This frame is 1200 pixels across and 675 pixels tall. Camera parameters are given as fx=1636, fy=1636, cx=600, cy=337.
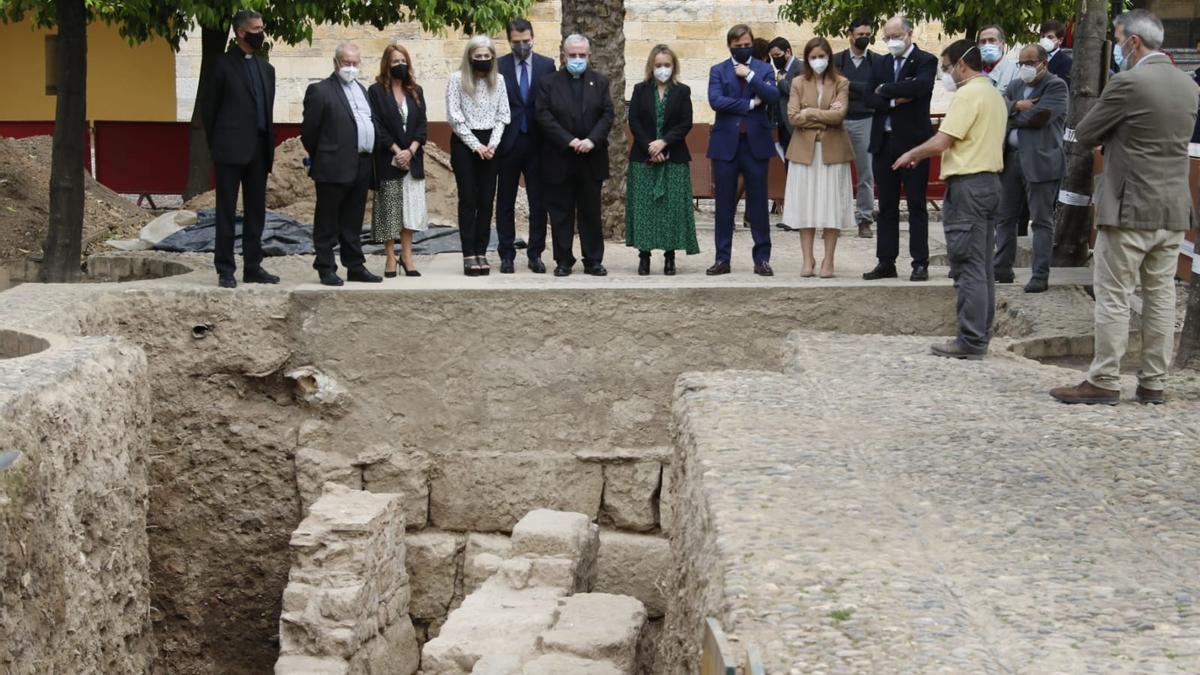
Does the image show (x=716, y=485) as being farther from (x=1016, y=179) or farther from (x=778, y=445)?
(x=1016, y=179)

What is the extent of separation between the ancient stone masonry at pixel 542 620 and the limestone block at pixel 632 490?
170 centimetres

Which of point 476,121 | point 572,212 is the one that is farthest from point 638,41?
point 476,121

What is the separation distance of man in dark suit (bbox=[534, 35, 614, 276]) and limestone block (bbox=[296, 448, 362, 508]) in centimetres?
206

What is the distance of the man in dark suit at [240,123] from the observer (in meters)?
10.7

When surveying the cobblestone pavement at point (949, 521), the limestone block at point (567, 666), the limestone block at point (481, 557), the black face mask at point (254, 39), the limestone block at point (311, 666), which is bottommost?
the limestone block at point (311, 666)

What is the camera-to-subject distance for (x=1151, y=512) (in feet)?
19.1

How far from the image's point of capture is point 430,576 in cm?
1138

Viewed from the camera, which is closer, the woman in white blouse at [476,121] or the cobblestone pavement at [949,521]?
the cobblestone pavement at [949,521]

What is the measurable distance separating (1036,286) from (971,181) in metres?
2.26

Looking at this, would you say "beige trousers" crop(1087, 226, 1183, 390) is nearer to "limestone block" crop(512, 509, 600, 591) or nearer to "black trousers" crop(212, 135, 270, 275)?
"limestone block" crop(512, 509, 600, 591)

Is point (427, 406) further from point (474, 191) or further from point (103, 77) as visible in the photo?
point (103, 77)

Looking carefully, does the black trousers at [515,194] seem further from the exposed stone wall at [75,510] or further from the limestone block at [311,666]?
the limestone block at [311,666]

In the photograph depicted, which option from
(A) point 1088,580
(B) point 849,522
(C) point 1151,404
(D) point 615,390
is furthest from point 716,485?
(D) point 615,390

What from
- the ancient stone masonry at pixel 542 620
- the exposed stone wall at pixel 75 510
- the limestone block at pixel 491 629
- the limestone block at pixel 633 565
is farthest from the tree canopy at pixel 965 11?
the exposed stone wall at pixel 75 510
